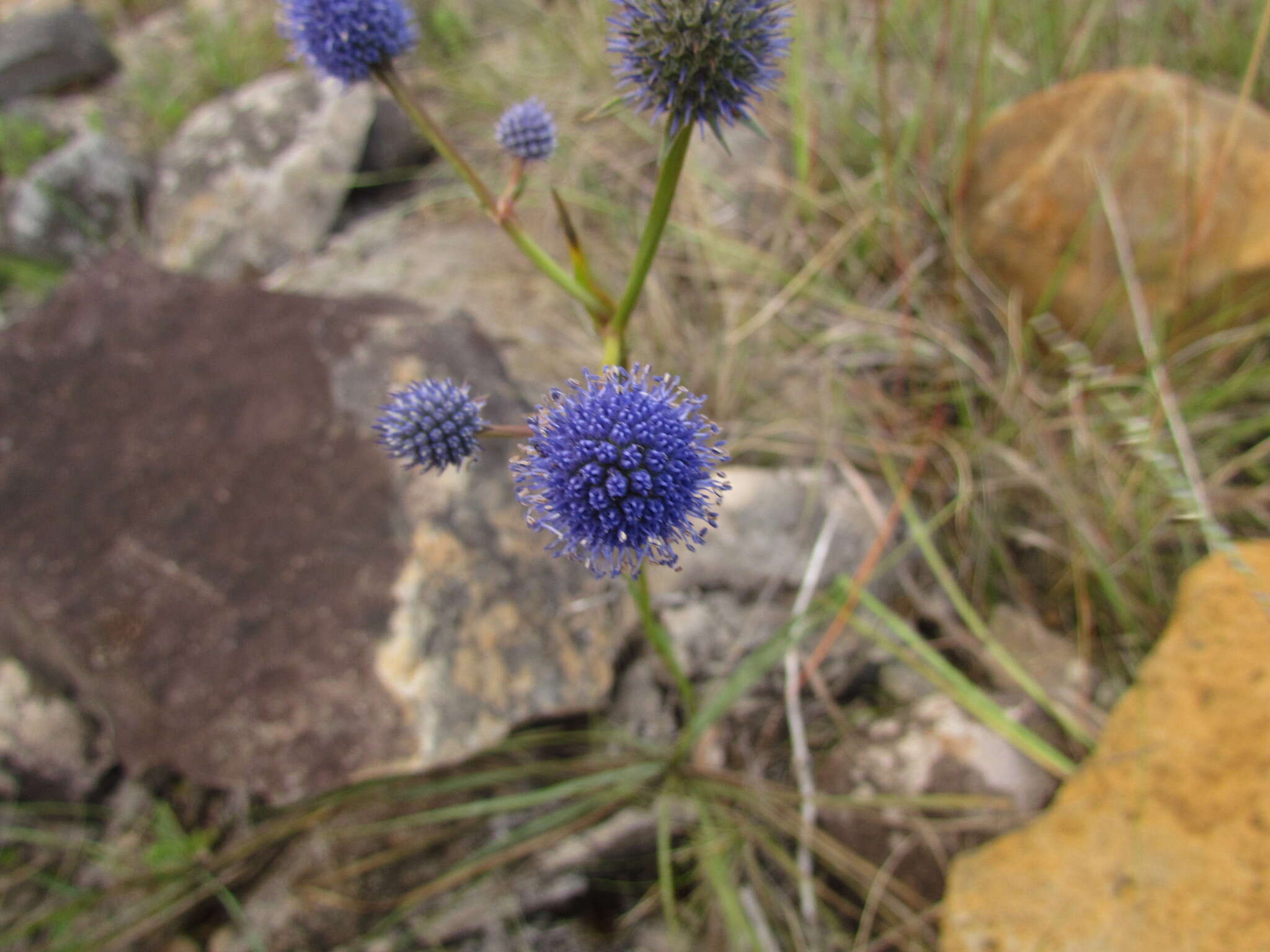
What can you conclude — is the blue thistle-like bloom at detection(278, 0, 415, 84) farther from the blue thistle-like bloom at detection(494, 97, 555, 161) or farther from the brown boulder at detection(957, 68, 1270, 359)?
the brown boulder at detection(957, 68, 1270, 359)

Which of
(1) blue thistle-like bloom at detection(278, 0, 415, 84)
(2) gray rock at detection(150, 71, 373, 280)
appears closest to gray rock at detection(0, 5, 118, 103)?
(2) gray rock at detection(150, 71, 373, 280)

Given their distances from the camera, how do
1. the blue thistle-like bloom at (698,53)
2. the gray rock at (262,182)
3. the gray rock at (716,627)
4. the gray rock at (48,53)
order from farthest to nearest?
1. the gray rock at (48,53)
2. the gray rock at (262,182)
3. the gray rock at (716,627)
4. the blue thistle-like bloom at (698,53)

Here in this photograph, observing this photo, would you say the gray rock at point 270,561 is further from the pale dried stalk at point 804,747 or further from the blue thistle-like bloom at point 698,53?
the blue thistle-like bloom at point 698,53

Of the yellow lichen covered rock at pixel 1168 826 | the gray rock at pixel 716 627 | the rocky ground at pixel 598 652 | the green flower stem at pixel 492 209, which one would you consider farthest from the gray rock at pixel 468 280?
the yellow lichen covered rock at pixel 1168 826

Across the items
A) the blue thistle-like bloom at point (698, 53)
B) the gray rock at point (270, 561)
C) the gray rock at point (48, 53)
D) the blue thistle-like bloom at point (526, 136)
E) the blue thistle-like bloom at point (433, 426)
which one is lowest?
the gray rock at point (270, 561)

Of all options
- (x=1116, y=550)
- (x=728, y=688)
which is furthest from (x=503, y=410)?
(x=1116, y=550)

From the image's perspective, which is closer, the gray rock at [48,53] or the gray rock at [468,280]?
the gray rock at [468,280]

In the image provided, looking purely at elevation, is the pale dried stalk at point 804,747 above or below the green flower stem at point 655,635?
below

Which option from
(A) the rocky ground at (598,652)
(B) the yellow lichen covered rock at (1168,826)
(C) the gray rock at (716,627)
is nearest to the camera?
(B) the yellow lichen covered rock at (1168,826)
